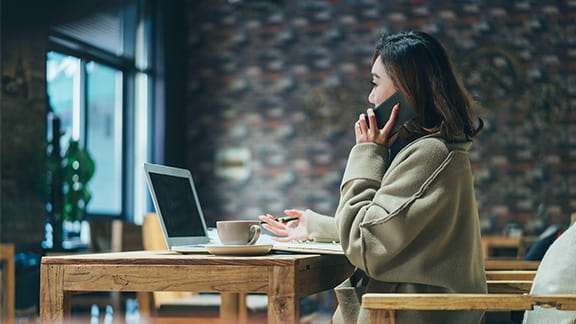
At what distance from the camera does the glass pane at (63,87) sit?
5418mm

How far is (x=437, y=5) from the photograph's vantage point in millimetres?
6969

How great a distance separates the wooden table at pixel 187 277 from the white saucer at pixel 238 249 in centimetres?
6

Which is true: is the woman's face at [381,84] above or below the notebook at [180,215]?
above

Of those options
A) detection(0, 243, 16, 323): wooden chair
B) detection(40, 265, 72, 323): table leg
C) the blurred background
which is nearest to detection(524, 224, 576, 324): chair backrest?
detection(40, 265, 72, 323): table leg

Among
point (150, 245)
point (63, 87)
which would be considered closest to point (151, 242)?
point (150, 245)

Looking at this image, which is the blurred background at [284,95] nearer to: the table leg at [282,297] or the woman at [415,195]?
the woman at [415,195]

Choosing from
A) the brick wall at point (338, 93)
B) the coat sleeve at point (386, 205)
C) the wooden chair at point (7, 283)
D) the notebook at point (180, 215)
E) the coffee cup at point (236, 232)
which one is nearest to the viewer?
the coat sleeve at point (386, 205)

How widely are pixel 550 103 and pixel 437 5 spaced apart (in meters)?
1.40

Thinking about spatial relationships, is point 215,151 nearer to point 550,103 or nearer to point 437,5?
point 437,5

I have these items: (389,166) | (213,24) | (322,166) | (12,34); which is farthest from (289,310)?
(213,24)

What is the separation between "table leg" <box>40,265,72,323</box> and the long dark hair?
80 cm

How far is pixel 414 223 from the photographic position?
147 cm

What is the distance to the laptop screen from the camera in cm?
173

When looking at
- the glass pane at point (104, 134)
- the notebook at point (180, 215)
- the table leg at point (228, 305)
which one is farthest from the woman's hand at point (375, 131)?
the glass pane at point (104, 134)
